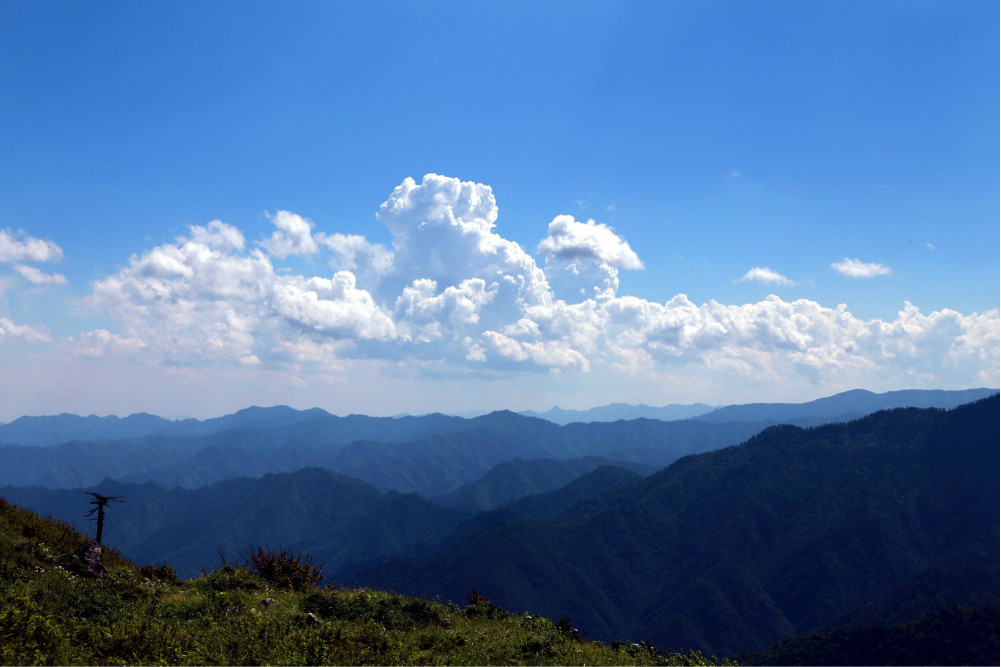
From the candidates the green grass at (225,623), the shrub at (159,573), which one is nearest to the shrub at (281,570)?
the green grass at (225,623)

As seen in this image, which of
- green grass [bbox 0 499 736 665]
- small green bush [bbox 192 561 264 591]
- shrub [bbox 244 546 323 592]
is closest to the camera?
green grass [bbox 0 499 736 665]

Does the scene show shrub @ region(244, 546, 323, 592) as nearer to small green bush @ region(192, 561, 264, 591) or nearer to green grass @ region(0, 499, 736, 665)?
green grass @ region(0, 499, 736, 665)

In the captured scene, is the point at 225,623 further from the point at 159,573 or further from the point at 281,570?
the point at 159,573

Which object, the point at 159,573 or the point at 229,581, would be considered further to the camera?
the point at 159,573

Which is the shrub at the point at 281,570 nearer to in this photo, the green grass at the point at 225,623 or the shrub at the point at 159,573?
the green grass at the point at 225,623

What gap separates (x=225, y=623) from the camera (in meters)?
16.9

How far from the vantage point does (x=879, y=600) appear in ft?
588

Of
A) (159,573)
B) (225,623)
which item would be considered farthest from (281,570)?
(225,623)

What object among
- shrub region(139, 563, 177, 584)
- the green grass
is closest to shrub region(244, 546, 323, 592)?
the green grass

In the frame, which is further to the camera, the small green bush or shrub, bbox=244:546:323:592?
shrub, bbox=244:546:323:592

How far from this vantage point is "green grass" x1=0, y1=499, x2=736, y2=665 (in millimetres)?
14062

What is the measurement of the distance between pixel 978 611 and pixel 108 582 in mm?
175110

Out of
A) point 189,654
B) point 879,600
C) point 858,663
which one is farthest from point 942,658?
point 189,654

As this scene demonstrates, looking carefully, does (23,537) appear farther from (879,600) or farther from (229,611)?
(879,600)
